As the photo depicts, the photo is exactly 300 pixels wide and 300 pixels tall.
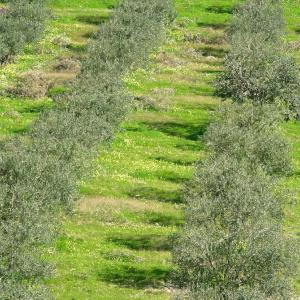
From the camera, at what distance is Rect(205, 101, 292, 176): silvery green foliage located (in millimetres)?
64062

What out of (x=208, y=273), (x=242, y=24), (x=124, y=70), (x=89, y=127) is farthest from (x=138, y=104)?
(x=208, y=273)

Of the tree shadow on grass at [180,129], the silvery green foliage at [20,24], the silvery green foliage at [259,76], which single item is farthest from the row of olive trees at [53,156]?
the silvery green foliage at [259,76]

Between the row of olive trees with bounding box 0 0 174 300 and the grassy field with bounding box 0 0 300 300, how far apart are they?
7.74ft

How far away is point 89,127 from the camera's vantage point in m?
68.3

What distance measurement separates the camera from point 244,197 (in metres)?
50.2

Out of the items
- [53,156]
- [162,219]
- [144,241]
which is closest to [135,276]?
[144,241]

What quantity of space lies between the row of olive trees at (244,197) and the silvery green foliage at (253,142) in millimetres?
76

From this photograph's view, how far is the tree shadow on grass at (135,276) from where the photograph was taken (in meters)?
50.9

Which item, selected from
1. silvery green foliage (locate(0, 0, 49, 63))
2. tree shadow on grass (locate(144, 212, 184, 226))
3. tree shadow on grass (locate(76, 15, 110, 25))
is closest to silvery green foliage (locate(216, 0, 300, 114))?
tree shadow on grass (locate(144, 212, 184, 226))

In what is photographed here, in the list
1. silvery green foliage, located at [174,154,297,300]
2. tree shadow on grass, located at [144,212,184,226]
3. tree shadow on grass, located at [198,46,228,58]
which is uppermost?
tree shadow on grass, located at [198,46,228,58]

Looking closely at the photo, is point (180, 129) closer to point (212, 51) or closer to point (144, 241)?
point (144, 241)

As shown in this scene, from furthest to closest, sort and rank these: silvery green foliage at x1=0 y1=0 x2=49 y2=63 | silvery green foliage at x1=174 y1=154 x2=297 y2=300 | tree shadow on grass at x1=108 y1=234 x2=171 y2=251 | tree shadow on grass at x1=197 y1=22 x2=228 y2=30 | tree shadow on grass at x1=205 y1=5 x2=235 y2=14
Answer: tree shadow on grass at x1=205 y1=5 x2=235 y2=14, tree shadow on grass at x1=197 y1=22 x2=228 y2=30, silvery green foliage at x1=0 y1=0 x2=49 y2=63, tree shadow on grass at x1=108 y1=234 x2=171 y2=251, silvery green foliage at x1=174 y1=154 x2=297 y2=300

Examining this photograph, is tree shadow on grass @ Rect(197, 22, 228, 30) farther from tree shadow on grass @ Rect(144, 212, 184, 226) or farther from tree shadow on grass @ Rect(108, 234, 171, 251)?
tree shadow on grass @ Rect(108, 234, 171, 251)

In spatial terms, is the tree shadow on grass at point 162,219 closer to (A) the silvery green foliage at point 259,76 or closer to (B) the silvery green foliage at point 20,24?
(A) the silvery green foliage at point 259,76
